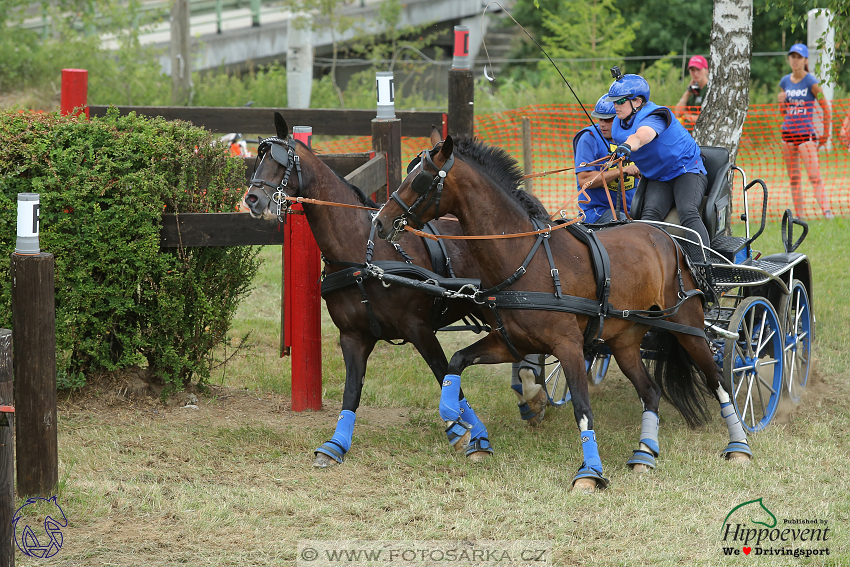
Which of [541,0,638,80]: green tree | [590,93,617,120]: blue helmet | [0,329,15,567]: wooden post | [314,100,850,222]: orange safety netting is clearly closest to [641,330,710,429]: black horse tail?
[590,93,617,120]: blue helmet

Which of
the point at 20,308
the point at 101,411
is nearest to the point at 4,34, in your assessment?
the point at 101,411

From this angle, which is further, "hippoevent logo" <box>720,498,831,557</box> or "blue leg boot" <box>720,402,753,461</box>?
"blue leg boot" <box>720,402,753,461</box>

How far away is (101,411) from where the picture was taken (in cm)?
568

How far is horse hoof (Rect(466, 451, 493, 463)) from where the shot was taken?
5195 mm

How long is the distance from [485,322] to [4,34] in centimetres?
1518

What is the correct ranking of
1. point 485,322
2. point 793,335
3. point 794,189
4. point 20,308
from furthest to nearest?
1. point 794,189
2. point 793,335
3. point 485,322
4. point 20,308

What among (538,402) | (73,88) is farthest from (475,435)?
(73,88)

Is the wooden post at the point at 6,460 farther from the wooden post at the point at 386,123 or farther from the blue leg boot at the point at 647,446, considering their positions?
the wooden post at the point at 386,123

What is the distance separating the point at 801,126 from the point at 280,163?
874cm

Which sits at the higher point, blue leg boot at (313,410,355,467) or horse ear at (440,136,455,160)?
horse ear at (440,136,455,160)

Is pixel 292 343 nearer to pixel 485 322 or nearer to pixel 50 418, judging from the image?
pixel 485 322

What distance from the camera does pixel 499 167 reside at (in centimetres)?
493

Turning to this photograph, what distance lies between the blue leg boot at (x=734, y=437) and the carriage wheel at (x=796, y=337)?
3.31 ft

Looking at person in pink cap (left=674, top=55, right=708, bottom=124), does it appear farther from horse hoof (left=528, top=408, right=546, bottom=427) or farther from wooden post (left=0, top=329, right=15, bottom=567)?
wooden post (left=0, top=329, right=15, bottom=567)
